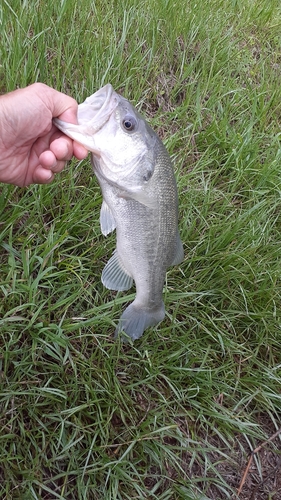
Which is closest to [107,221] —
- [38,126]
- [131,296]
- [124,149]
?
[124,149]

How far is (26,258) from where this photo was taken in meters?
2.10

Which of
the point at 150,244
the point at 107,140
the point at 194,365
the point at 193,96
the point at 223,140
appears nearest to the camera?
the point at 107,140

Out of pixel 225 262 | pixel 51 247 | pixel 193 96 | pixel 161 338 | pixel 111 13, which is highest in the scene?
pixel 111 13

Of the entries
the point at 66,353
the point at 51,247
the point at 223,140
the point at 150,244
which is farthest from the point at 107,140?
the point at 223,140

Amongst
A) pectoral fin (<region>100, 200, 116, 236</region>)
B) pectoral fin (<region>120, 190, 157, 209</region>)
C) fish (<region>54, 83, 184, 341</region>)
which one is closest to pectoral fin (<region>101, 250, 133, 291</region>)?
fish (<region>54, 83, 184, 341</region>)

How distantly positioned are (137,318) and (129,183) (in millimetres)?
582

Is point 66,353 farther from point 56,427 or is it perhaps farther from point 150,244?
point 150,244

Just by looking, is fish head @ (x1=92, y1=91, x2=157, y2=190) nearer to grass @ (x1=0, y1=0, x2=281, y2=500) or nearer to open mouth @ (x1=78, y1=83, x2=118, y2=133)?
open mouth @ (x1=78, y1=83, x2=118, y2=133)

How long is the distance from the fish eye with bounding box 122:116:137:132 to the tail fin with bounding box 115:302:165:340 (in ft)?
2.30

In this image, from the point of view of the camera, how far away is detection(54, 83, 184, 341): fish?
5.15ft

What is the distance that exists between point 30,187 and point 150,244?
0.93 metres

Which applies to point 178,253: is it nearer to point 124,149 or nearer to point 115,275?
point 115,275

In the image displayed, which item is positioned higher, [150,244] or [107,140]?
[107,140]

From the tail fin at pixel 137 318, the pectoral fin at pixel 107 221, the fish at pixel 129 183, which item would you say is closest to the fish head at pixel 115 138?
the fish at pixel 129 183
